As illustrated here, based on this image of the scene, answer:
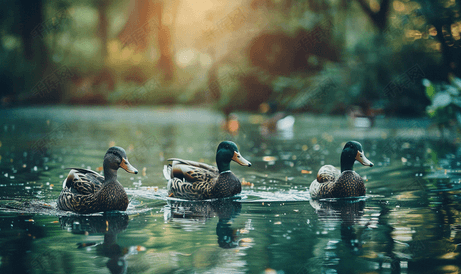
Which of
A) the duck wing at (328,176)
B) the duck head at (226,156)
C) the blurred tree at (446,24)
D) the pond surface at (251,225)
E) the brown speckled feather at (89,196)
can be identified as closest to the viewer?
the pond surface at (251,225)

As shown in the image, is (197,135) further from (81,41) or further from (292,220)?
(81,41)

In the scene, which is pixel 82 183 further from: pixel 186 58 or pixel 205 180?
pixel 186 58

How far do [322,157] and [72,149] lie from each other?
691cm

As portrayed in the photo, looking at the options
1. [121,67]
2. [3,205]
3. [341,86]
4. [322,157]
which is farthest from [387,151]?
[121,67]

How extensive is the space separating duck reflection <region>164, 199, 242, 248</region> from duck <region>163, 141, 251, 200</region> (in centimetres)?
14

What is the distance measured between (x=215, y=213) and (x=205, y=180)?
114 cm

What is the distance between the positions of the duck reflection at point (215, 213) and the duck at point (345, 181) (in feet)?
4.18

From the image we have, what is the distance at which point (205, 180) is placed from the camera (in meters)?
8.66

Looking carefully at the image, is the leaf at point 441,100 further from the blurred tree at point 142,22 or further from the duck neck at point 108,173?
the blurred tree at point 142,22

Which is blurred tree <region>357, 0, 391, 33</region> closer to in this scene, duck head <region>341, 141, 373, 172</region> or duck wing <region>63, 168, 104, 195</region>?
duck head <region>341, 141, 373, 172</region>

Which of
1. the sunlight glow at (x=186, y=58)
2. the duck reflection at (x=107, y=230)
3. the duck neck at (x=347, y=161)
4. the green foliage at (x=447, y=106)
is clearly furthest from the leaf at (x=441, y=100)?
the sunlight glow at (x=186, y=58)

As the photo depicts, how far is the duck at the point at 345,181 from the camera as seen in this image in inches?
332

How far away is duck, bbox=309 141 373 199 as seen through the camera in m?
8.42

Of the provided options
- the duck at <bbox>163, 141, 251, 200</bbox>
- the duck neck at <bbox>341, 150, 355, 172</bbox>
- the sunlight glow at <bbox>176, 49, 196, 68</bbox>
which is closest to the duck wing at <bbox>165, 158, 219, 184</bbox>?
the duck at <bbox>163, 141, 251, 200</bbox>
